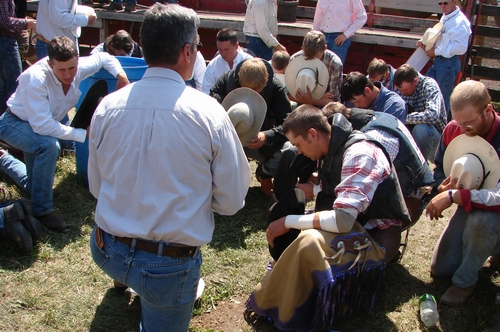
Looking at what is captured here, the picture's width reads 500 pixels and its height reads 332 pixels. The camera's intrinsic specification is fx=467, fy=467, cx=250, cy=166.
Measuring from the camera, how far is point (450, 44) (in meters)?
6.47

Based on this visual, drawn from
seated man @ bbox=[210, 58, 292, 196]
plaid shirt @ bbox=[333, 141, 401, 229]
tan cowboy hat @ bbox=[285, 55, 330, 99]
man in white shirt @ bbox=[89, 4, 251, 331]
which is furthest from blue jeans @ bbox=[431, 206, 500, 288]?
tan cowboy hat @ bbox=[285, 55, 330, 99]

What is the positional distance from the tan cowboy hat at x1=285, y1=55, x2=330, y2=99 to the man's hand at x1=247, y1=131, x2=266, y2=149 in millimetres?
1276

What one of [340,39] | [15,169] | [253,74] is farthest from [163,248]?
[340,39]

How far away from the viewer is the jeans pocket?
1.91m

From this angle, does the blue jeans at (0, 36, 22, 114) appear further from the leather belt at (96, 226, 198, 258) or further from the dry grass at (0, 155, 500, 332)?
the leather belt at (96, 226, 198, 258)

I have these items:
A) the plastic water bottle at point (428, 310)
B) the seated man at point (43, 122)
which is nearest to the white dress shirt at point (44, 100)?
the seated man at point (43, 122)

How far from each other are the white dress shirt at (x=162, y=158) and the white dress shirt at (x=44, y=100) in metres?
2.20

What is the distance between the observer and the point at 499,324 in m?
2.92

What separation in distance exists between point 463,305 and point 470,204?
2.29 feet

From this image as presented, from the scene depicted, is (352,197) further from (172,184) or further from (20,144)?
(20,144)

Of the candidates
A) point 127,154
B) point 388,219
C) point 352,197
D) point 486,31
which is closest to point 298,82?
point 388,219

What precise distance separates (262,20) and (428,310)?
16.6 ft

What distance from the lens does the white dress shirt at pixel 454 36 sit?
6.43 m

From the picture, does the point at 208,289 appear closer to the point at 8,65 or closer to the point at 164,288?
the point at 164,288
